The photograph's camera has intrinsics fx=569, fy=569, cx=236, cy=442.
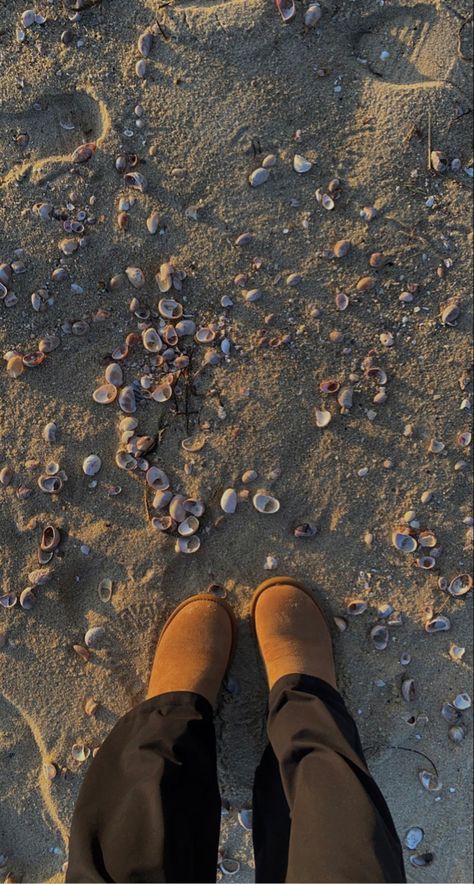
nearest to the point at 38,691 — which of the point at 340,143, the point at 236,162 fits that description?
the point at 236,162

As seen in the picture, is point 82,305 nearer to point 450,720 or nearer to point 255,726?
point 255,726

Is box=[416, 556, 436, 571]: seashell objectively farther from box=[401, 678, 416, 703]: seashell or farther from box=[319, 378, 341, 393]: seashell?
box=[319, 378, 341, 393]: seashell

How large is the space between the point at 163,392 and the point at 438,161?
1.28 metres

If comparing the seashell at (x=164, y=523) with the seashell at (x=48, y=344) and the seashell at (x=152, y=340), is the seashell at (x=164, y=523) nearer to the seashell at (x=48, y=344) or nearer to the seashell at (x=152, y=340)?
the seashell at (x=152, y=340)

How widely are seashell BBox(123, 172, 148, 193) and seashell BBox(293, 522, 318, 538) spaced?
134 cm

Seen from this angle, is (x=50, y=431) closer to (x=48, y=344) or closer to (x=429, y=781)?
(x=48, y=344)

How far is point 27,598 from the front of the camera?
2.08m

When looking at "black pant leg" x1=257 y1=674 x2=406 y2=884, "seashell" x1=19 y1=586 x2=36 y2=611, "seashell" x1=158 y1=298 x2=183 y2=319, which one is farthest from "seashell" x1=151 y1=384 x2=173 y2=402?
"black pant leg" x1=257 y1=674 x2=406 y2=884

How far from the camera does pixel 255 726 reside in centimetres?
210

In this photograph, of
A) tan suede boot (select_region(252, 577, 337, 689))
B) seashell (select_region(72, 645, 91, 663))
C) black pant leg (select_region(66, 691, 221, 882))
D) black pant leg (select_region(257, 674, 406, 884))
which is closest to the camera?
black pant leg (select_region(257, 674, 406, 884))

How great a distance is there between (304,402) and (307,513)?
1.32ft

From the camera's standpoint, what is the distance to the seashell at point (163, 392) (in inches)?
81.0

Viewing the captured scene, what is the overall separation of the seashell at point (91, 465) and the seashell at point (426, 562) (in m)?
1.21

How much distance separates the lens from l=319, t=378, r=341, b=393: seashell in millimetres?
2053
